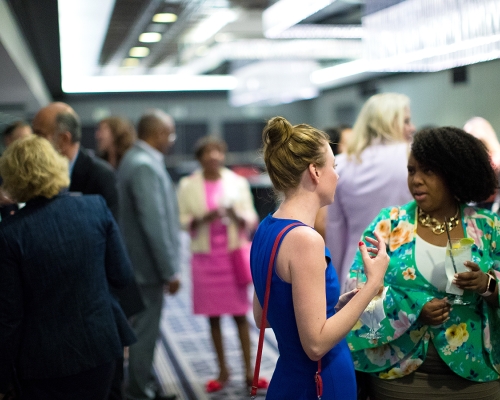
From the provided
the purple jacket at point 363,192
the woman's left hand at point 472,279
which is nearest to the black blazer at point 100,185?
the purple jacket at point 363,192

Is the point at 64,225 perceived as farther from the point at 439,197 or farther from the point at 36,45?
the point at 36,45

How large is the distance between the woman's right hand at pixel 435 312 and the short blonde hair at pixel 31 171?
1.40 m

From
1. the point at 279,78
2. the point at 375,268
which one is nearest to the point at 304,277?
the point at 375,268

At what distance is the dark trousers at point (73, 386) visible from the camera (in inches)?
91.3

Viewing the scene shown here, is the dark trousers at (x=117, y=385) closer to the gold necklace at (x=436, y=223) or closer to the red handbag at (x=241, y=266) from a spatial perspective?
the red handbag at (x=241, y=266)

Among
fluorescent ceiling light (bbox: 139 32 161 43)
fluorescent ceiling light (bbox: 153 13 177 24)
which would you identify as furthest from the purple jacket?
fluorescent ceiling light (bbox: 139 32 161 43)

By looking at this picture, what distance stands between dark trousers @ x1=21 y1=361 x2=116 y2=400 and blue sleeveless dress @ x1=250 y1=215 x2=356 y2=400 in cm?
89

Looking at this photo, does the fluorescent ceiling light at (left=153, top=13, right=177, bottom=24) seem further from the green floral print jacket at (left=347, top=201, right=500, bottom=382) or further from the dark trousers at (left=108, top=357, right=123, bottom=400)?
the green floral print jacket at (left=347, top=201, right=500, bottom=382)

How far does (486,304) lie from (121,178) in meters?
2.65

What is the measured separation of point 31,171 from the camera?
233cm

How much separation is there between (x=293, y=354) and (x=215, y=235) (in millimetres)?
2867

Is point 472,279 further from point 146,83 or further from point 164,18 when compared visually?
point 146,83

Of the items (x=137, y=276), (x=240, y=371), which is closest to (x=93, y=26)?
(x=137, y=276)

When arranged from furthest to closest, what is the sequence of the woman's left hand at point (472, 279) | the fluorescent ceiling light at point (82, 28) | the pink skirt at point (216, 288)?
the fluorescent ceiling light at point (82, 28) < the pink skirt at point (216, 288) < the woman's left hand at point (472, 279)
